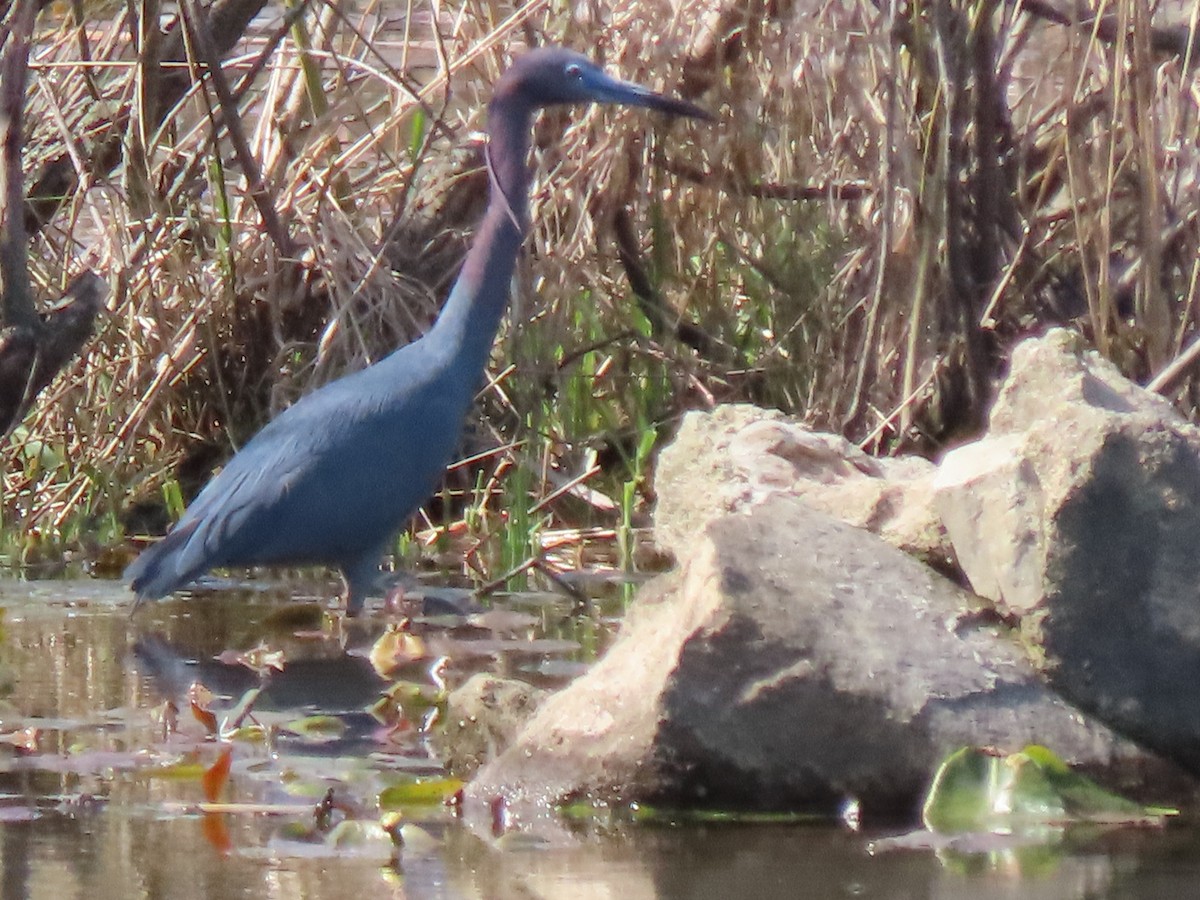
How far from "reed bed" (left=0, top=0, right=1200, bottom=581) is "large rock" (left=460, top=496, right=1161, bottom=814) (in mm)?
1881

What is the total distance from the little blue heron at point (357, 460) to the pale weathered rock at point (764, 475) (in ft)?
3.02

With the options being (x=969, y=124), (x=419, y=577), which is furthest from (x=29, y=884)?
(x=969, y=124)

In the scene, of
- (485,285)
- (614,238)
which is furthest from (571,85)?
(614,238)

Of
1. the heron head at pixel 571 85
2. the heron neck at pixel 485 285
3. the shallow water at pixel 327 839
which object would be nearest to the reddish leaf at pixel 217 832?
the shallow water at pixel 327 839

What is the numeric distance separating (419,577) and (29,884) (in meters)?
2.81

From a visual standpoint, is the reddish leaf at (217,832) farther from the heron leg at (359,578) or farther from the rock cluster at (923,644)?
the heron leg at (359,578)

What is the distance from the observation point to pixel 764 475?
3.87 meters

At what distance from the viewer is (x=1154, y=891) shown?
Answer: 2.48 metres

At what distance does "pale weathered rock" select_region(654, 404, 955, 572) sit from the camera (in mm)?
3617

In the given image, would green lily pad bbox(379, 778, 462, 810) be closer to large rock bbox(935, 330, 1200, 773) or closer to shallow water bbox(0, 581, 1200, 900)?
shallow water bbox(0, 581, 1200, 900)

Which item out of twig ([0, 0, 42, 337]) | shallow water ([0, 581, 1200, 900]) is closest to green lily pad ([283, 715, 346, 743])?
shallow water ([0, 581, 1200, 900])

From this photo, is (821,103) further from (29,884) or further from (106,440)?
(29,884)

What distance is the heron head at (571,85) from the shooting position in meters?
5.16

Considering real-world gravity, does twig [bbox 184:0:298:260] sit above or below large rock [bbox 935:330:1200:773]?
above
